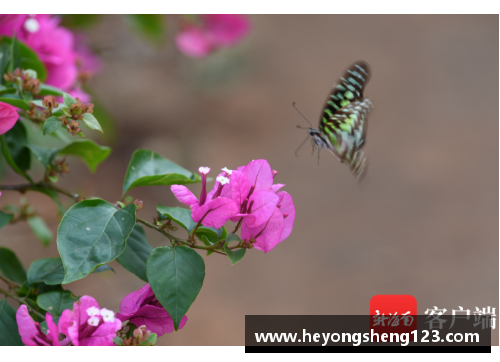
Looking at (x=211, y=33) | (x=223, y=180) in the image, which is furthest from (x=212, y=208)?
(x=211, y=33)

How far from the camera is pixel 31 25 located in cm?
69

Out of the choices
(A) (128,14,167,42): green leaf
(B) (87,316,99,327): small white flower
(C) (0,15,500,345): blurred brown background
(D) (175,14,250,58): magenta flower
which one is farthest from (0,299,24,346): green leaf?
(C) (0,15,500,345): blurred brown background

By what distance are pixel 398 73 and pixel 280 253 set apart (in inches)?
66.2

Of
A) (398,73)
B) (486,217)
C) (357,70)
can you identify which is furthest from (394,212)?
(357,70)

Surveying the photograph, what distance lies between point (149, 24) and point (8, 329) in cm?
79

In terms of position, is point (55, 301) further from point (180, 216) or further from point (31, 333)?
point (180, 216)

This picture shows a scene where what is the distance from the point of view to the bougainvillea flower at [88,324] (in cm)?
42

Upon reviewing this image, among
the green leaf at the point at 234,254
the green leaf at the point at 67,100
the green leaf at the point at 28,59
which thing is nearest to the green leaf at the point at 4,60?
the green leaf at the point at 28,59

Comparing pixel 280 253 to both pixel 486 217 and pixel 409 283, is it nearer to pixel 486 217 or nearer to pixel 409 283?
pixel 409 283

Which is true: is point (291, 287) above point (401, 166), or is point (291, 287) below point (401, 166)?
below

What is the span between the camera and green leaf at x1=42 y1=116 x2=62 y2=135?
45 centimetres

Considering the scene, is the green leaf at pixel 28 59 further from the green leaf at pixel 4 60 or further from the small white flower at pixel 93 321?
the small white flower at pixel 93 321

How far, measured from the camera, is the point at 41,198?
7.84 feet

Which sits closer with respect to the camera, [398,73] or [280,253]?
[280,253]
